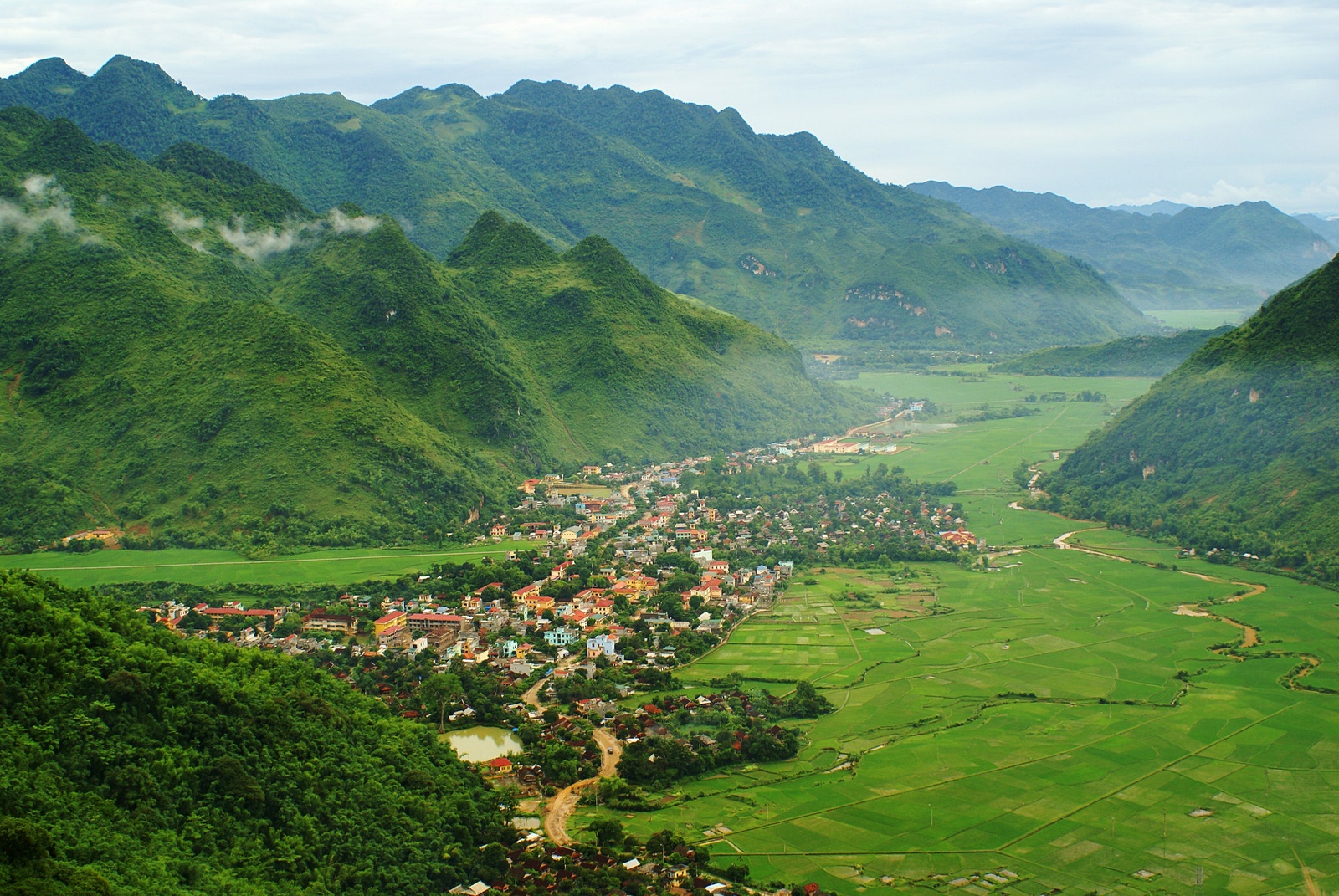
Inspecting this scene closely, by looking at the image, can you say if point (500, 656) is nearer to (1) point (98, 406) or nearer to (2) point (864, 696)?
(2) point (864, 696)

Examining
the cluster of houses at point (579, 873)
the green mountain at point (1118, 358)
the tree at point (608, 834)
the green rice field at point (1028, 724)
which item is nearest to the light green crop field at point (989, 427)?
the green mountain at point (1118, 358)

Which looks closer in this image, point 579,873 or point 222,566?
point 579,873

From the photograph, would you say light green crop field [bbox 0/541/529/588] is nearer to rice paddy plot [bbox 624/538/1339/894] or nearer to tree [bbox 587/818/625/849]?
rice paddy plot [bbox 624/538/1339/894]

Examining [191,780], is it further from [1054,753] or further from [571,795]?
[1054,753]

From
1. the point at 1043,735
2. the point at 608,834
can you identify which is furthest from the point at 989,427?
the point at 608,834

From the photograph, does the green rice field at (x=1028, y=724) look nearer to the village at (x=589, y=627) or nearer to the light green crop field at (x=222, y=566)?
the light green crop field at (x=222, y=566)

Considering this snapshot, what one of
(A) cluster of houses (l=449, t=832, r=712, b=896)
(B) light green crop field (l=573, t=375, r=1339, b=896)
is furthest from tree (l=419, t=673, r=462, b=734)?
(A) cluster of houses (l=449, t=832, r=712, b=896)
